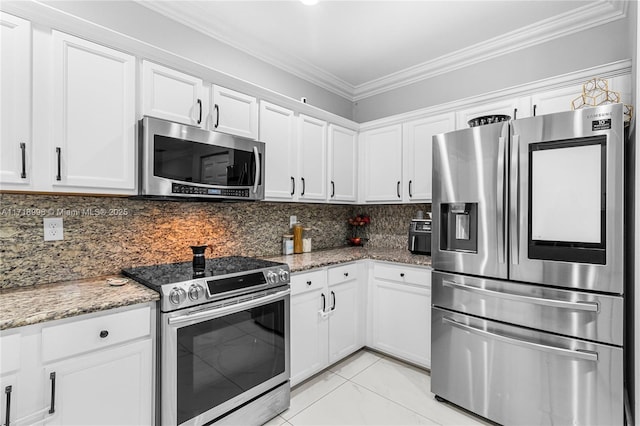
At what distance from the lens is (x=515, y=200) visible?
1963mm

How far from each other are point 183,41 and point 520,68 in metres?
2.80

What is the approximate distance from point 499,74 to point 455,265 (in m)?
1.87

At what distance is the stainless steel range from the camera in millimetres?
1651

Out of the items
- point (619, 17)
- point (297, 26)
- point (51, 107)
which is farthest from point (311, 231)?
point (619, 17)

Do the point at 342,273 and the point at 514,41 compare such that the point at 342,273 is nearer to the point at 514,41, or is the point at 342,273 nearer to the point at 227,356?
the point at 227,356

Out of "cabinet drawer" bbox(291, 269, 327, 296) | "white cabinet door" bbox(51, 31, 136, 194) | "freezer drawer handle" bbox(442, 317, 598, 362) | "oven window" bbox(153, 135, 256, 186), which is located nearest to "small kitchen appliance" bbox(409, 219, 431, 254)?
"freezer drawer handle" bbox(442, 317, 598, 362)

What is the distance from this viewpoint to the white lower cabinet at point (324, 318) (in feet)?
7.89

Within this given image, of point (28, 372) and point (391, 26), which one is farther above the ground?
point (391, 26)

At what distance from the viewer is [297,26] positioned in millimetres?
2602

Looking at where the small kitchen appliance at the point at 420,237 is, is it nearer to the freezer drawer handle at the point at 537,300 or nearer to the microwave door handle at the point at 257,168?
the freezer drawer handle at the point at 537,300

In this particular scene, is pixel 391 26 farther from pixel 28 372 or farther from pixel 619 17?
pixel 28 372

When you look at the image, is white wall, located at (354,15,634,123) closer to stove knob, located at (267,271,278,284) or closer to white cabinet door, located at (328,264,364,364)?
white cabinet door, located at (328,264,364,364)

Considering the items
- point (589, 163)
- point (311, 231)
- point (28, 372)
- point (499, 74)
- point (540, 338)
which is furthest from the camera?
point (311, 231)

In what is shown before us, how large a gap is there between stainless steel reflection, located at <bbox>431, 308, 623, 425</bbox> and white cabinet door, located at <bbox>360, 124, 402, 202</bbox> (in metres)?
1.30
